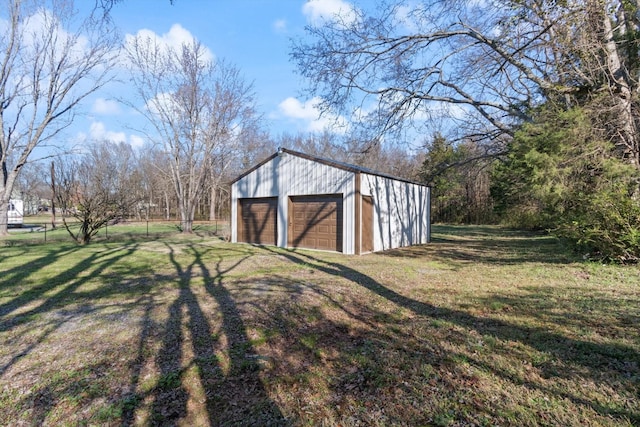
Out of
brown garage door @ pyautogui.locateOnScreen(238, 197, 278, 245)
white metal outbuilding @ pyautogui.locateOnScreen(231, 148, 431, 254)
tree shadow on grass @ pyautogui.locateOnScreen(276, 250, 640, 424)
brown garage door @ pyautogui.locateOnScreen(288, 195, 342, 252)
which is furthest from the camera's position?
brown garage door @ pyautogui.locateOnScreen(238, 197, 278, 245)

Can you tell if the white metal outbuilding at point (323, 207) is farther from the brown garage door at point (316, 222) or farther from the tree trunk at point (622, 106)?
the tree trunk at point (622, 106)

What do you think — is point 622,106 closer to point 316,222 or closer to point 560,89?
point 560,89

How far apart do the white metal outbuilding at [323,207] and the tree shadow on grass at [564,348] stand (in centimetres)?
588

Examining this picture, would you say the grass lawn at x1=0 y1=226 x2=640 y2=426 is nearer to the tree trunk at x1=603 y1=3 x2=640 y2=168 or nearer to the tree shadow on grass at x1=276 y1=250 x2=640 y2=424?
the tree shadow on grass at x1=276 y1=250 x2=640 y2=424

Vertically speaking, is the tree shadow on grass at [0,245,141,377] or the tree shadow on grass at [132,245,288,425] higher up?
the tree shadow on grass at [0,245,141,377]

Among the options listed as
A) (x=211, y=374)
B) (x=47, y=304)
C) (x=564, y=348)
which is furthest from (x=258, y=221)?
(x=564, y=348)

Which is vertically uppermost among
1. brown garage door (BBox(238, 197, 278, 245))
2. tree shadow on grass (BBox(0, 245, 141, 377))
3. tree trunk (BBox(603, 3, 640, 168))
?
tree trunk (BBox(603, 3, 640, 168))

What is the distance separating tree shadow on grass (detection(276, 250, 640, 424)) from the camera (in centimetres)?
244

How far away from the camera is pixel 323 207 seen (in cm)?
1149

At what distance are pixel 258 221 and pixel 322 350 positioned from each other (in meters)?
10.7

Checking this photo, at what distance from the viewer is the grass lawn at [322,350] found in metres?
2.32

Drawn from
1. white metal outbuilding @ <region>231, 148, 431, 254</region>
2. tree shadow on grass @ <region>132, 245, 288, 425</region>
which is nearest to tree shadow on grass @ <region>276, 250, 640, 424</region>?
tree shadow on grass @ <region>132, 245, 288, 425</region>

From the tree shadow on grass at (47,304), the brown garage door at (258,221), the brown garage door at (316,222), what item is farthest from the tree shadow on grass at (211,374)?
the brown garage door at (258,221)

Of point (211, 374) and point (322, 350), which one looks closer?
point (211, 374)
